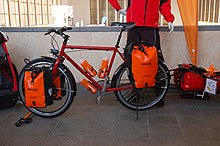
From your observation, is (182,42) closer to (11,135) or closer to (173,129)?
(173,129)

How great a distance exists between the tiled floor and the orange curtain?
23.0 inches

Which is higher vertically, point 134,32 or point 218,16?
point 218,16

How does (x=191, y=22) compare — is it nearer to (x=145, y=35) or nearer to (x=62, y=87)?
(x=145, y=35)

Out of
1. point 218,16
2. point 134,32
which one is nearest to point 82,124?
point 134,32

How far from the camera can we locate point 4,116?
2.63m

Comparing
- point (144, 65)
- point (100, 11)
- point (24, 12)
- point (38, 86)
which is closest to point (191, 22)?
point (144, 65)

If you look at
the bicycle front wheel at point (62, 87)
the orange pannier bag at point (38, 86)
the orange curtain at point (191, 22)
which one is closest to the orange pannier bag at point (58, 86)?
the bicycle front wheel at point (62, 87)

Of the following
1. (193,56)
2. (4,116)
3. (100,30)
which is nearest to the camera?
(4,116)

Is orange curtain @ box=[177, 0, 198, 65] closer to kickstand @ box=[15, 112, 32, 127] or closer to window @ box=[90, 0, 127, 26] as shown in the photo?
kickstand @ box=[15, 112, 32, 127]

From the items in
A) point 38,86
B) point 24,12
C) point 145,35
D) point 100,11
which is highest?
point 100,11

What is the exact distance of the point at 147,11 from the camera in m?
2.63

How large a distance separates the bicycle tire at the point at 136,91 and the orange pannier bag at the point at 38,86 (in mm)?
662

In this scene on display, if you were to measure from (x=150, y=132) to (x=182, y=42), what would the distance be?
134 centimetres

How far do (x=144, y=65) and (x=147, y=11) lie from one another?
2.07ft
